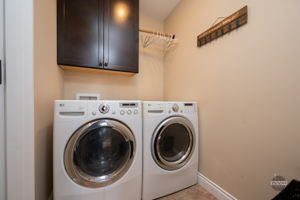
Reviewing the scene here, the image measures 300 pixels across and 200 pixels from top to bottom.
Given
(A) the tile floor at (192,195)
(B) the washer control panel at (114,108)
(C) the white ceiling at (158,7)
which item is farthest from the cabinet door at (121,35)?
(A) the tile floor at (192,195)

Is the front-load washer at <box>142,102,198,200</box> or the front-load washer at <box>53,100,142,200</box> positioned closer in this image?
the front-load washer at <box>53,100,142,200</box>

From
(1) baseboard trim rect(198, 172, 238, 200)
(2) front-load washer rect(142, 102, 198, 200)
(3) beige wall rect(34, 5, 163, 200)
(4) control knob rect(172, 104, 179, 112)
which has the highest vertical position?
(3) beige wall rect(34, 5, 163, 200)

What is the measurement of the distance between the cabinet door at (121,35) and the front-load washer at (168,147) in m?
0.70

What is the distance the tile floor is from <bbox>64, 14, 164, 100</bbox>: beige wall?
52.3 inches

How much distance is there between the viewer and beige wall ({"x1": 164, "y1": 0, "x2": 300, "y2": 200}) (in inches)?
29.9

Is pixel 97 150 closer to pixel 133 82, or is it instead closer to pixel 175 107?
pixel 175 107

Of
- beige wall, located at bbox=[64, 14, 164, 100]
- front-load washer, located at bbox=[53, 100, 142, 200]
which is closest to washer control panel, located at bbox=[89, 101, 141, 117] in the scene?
front-load washer, located at bbox=[53, 100, 142, 200]

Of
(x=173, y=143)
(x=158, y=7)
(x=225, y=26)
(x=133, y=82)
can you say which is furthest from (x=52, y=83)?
(x=158, y=7)

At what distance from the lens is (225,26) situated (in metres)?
1.12

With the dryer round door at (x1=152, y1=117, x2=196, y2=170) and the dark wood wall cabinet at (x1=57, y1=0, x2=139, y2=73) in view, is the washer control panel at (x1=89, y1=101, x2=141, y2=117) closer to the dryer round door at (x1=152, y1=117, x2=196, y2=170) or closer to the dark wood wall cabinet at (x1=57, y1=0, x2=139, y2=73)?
the dryer round door at (x1=152, y1=117, x2=196, y2=170)

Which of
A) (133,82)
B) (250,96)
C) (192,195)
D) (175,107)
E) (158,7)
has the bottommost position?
(192,195)

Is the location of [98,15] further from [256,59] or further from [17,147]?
[256,59]

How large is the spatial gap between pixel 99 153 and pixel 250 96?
4.20 feet

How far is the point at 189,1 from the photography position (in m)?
A: 1.59
